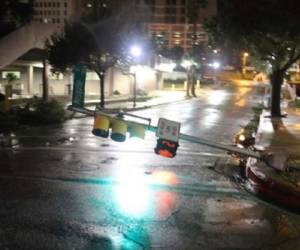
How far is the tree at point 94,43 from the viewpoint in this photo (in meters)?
33.1

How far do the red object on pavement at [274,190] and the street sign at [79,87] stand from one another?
158 inches

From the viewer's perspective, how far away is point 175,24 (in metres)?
172

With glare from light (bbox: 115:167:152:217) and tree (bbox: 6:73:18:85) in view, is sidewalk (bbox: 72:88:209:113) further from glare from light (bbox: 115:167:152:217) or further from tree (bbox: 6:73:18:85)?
glare from light (bbox: 115:167:152:217)

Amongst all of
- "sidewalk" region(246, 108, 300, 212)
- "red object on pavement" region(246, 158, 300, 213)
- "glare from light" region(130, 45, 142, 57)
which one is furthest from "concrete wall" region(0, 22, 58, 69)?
"red object on pavement" region(246, 158, 300, 213)

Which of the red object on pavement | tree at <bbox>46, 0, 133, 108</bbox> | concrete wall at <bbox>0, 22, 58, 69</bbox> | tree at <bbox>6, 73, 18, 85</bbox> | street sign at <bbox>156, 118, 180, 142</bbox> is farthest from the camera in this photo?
tree at <bbox>6, 73, 18, 85</bbox>

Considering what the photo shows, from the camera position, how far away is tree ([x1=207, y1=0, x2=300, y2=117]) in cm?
2129

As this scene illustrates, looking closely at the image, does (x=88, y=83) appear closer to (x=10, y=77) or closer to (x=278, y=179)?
(x=10, y=77)

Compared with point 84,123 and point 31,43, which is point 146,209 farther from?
point 31,43

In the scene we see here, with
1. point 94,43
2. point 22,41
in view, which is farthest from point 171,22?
point 94,43

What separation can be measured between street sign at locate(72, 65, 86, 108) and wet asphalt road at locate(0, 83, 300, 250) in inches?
66.8

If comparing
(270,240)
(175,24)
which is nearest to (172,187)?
(270,240)

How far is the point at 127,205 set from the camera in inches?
365

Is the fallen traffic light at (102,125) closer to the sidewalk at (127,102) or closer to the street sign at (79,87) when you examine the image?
the street sign at (79,87)

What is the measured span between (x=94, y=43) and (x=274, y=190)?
24.0 m
